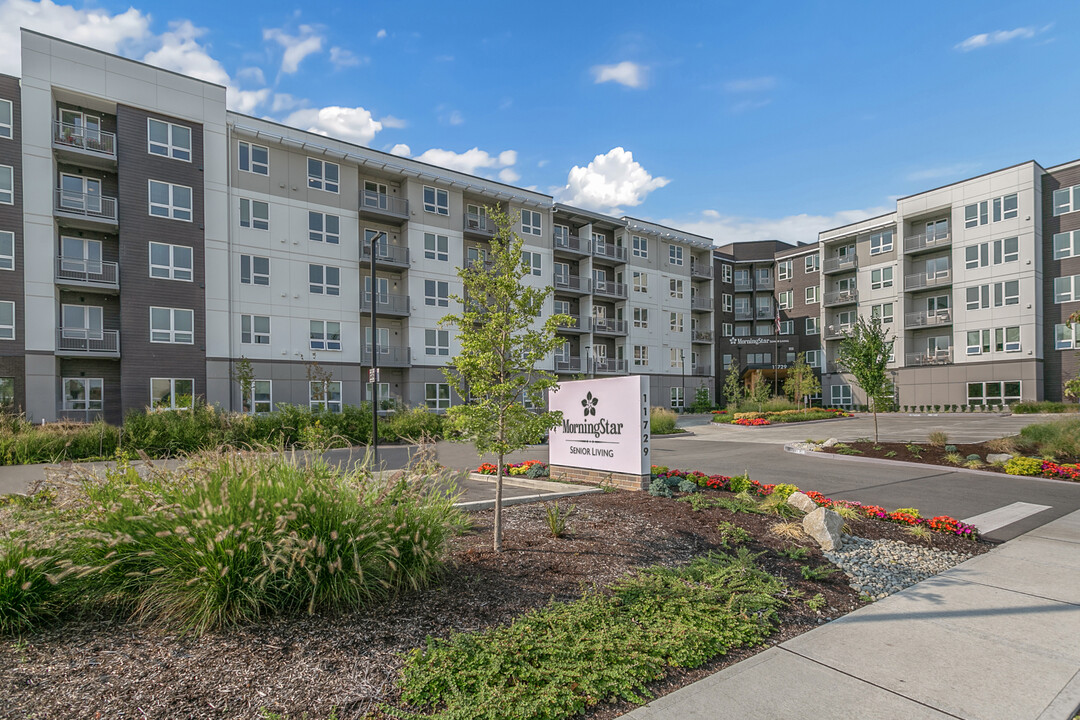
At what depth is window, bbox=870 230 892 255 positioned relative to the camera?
47062 mm

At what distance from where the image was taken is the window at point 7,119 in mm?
23703

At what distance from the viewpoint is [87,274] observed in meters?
25.1

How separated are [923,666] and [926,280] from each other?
49.3 m

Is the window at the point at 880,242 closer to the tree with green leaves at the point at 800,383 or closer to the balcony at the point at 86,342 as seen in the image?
the tree with green leaves at the point at 800,383

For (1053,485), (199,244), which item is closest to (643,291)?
(199,244)

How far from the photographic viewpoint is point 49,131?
24281mm

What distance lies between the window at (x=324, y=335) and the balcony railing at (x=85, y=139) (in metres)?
11.6

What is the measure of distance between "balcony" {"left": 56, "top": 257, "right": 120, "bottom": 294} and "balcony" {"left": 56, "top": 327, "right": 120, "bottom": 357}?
79.4 inches

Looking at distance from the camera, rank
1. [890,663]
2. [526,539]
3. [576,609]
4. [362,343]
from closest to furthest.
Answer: [890,663] → [576,609] → [526,539] → [362,343]

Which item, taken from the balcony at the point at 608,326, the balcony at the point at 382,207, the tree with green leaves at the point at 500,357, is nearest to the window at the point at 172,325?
the balcony at the point at 382,207

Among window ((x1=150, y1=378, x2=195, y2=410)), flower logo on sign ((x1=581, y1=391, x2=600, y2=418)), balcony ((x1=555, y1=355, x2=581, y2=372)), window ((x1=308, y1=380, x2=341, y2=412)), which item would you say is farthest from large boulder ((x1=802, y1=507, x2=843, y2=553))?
balcony ((x1=555, y1=355, x2=581, y2=372))

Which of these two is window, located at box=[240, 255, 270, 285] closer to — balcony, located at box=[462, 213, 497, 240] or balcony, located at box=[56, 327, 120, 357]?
balcony, located at box=[56, 327, 120, 357]

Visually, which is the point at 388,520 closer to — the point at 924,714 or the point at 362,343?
A: the point at 924,714

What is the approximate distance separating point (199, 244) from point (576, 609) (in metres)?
29.6
